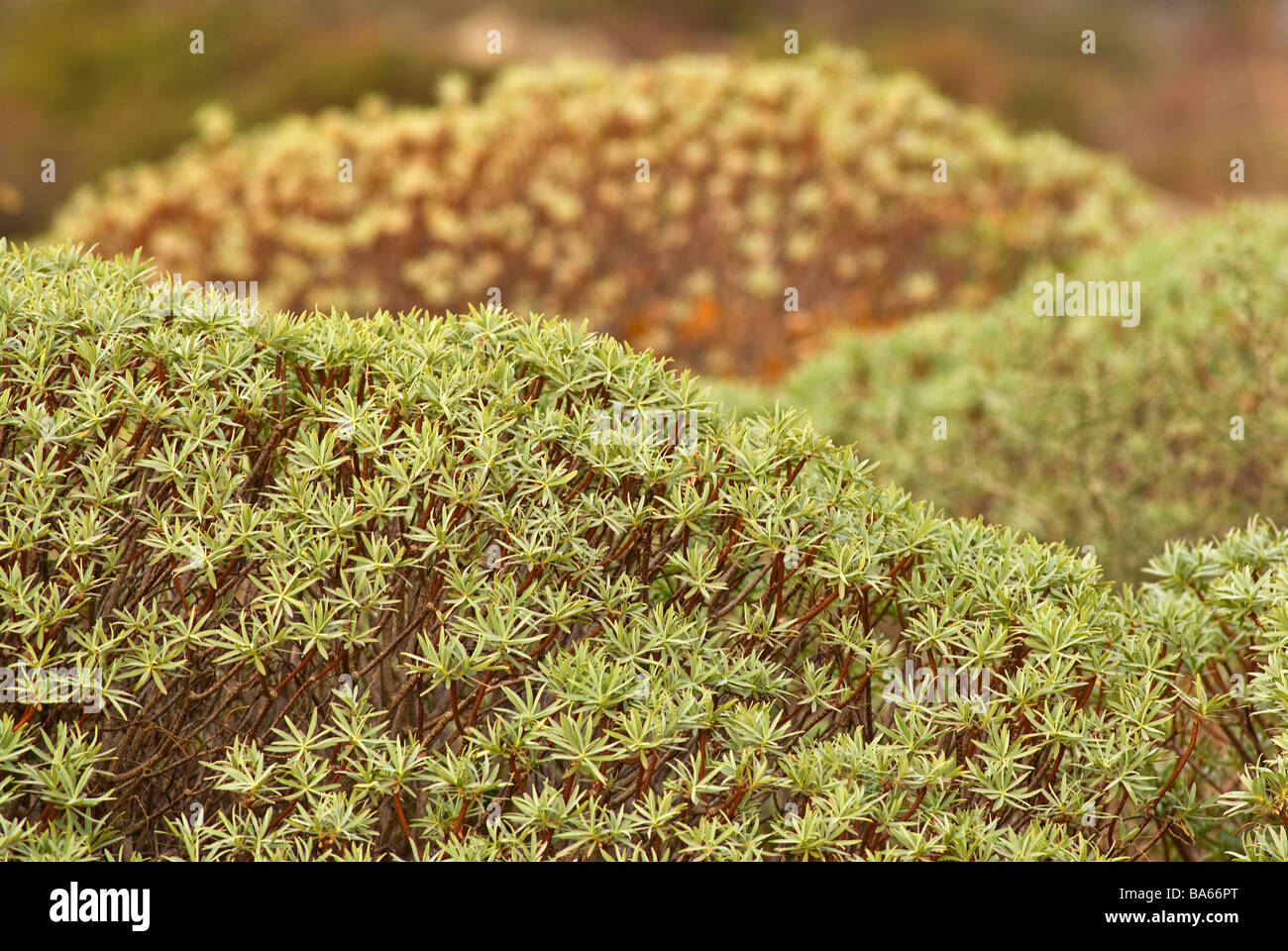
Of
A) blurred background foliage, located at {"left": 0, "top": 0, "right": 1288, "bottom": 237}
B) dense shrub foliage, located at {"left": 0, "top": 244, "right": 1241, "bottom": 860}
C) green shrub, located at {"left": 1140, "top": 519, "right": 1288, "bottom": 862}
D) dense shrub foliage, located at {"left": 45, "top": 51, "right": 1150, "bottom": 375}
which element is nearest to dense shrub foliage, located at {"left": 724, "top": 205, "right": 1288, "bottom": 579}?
green shrub, located at {"left": 1140, "top": 519, "right": 1288, "bottom": 862}

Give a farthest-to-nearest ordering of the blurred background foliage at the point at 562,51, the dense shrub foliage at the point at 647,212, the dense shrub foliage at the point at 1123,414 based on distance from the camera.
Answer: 1. the blurred background foliage at the point at 562,51
2. the dense shrub foliage at the point at 647,212
3. the dense shrub foliage at the point at 1123,414

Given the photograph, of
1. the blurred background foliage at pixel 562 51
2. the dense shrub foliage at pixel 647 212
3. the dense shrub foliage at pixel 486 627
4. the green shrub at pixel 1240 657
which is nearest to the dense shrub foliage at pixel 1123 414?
the green shrub at pixel 1240 657

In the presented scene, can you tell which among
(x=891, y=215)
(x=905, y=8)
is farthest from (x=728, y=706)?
(x=905, y=8)

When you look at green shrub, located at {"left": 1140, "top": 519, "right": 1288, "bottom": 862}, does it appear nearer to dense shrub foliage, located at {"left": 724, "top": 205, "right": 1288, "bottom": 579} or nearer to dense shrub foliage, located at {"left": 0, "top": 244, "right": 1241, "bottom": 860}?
dense shrub foliage, located at {"left": 0, "top": 244, "right": 1241, "bottom": 860}

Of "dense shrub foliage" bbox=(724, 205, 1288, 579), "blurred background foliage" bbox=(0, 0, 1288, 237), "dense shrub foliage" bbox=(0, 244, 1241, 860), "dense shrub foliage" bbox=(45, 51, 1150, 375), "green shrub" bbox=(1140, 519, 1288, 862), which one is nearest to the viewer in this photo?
"dense shrub foliage" bbox=(0, 244, 1241, 860)

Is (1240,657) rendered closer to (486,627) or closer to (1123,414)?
(486,627)

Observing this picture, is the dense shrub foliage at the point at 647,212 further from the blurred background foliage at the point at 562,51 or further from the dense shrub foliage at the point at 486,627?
the dense shrub foliage at the point at 486,627
